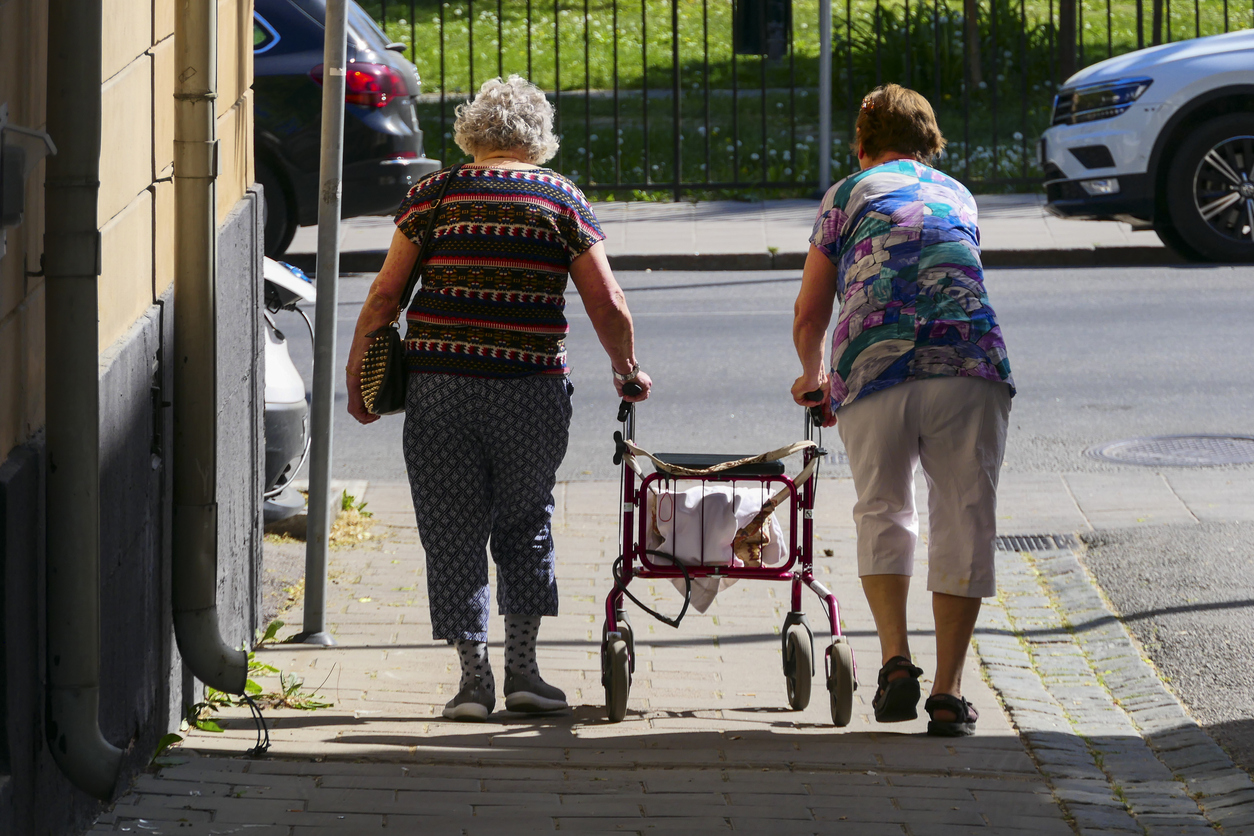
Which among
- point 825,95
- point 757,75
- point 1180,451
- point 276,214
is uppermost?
point 757,75

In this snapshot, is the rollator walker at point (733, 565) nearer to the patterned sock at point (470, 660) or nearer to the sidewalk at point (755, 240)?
the patterned sock at point (470, 660)

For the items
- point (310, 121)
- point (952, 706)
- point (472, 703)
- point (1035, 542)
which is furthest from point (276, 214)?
point (952, 706)

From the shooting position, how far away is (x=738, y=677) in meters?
5.29

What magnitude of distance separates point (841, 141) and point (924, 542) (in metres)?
14.4

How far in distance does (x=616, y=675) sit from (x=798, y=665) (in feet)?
1.69

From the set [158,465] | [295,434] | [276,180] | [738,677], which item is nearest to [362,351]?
[158,465]

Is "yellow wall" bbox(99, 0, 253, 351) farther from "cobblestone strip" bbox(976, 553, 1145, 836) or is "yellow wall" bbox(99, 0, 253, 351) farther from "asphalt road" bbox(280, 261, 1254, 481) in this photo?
"asphalt road" bbox(280, 261, 1254, 481)

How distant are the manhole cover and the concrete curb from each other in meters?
5.95

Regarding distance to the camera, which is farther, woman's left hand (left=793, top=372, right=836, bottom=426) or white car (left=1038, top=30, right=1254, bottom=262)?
white car (left=1038, top=30, right=1254, bottom=262)

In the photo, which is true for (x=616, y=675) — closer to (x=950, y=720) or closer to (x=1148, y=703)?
(x=950, y=720)

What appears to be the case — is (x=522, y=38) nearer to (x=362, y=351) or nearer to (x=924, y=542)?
(x=924, y=542)

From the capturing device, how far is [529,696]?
4895mm

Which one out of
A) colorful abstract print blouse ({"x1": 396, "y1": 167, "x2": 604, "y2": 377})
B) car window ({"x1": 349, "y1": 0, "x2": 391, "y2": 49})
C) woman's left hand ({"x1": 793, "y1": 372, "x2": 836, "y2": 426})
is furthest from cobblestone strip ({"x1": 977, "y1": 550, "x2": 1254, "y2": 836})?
car window ({"x1": 349, "y1": 0, "x2": 391, "y2": 49})

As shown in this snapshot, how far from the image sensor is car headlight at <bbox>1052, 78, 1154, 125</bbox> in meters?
13.4
